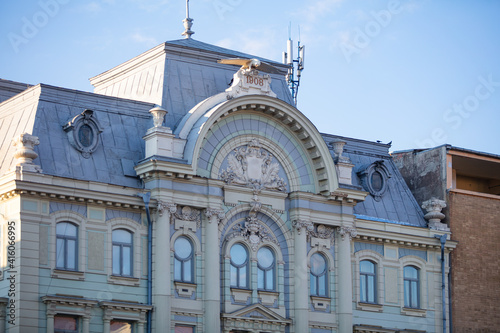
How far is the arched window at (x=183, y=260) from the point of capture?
4769cm

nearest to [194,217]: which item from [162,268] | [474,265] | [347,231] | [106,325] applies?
[162,268]

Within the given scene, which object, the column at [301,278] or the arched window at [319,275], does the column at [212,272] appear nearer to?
the column at [301,278]

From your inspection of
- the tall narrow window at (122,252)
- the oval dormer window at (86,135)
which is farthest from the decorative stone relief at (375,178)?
the oval dormer window at (86,135)

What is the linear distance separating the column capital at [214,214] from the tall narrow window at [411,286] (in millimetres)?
11323

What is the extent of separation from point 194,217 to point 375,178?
471 inches

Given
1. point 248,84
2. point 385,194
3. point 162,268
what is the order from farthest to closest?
point 385,194
point 248,84
point 162,268

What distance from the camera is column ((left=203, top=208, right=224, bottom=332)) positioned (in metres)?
47.5

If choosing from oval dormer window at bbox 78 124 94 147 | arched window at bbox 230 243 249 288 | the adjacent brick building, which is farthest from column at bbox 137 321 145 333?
the adjacent brick building

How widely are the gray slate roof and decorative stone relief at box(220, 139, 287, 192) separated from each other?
4.58 meters

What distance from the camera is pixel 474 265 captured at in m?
57.8

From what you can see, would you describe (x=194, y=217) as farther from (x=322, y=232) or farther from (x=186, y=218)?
(x=322, y=232)

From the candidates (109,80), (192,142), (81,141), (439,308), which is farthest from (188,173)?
(439,308)

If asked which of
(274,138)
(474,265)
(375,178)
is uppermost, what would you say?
(274,138)

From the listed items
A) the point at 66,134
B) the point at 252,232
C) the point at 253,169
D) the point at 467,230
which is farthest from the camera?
→ the point at 467,230
